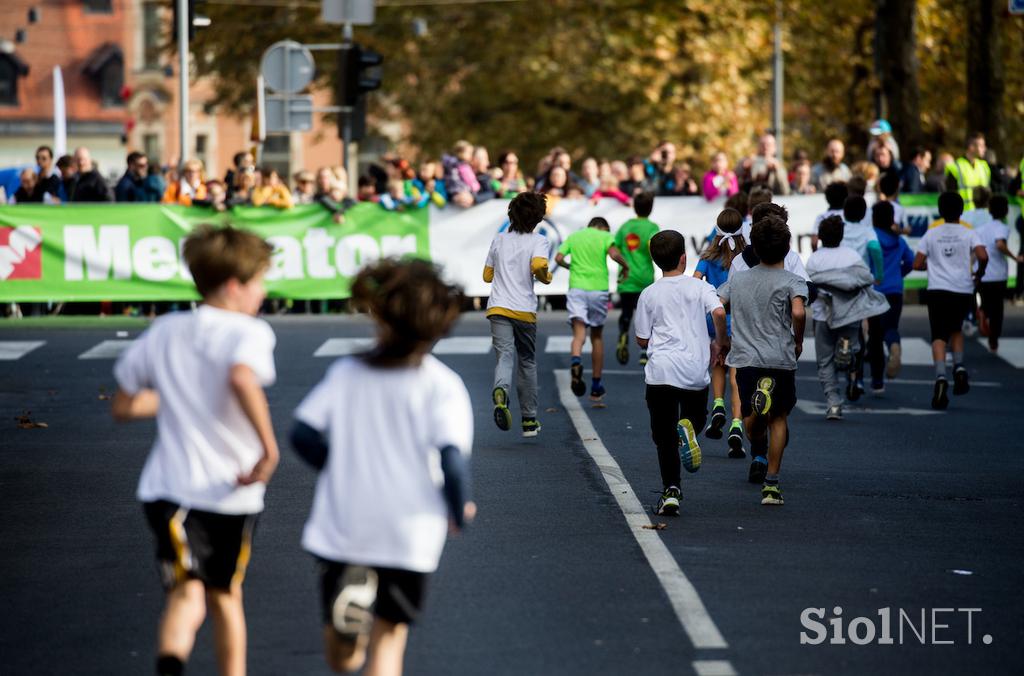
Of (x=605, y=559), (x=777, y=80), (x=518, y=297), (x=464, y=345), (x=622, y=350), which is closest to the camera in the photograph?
(x=605, y=559)

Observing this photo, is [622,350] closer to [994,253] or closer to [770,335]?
[994,253]

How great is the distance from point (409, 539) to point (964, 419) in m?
10.4

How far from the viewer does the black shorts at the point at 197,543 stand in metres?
6.02

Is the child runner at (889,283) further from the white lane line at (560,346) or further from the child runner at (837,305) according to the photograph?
the white lane line at (560,346)

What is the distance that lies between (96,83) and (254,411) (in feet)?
237

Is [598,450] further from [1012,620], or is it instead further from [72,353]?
[72,353]

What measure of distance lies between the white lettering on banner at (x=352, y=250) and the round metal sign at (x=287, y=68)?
2366mm

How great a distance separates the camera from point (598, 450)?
12.9m

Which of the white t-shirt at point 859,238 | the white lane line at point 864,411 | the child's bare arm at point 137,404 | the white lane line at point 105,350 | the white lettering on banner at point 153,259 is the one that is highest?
the white t-shirt at point 859,238

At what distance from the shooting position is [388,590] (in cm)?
559

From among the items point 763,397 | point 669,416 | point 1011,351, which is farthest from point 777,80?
point 669,416

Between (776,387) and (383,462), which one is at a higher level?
(383,462)

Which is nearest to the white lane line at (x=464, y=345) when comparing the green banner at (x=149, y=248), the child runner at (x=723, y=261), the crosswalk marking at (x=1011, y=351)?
the green banner at (x=149, y=248)

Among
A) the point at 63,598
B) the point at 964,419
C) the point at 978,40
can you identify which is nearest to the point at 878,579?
the point at 63,598
